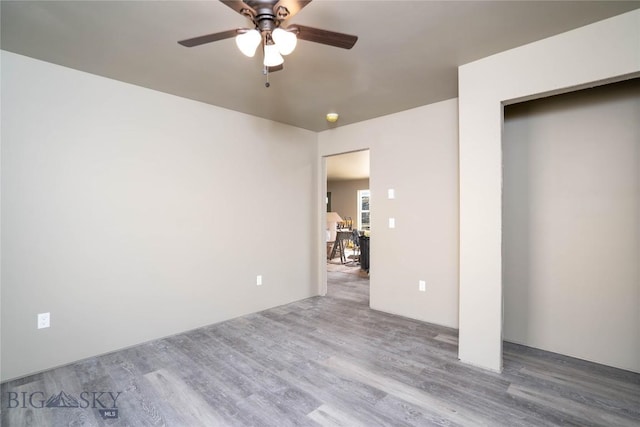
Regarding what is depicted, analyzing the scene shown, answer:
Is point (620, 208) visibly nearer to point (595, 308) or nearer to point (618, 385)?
point (595, 308)

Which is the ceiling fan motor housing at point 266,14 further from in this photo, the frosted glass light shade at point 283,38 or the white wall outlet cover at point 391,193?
the white wall outlet cover at point 391,193

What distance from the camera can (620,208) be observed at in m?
2.37

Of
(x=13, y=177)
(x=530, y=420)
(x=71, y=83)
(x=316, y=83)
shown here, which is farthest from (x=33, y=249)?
(x=530, y=420)

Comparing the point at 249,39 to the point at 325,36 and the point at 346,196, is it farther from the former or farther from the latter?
Result: the point at 346,196

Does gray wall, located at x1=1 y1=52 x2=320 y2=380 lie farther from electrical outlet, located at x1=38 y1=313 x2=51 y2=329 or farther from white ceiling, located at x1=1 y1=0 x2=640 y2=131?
white ceiling, located at x1=1 y1=0 x2=640 y2=131

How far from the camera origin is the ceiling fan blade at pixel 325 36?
154cm

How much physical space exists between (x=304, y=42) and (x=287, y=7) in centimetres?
65

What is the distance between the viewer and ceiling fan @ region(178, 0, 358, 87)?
1.46 m

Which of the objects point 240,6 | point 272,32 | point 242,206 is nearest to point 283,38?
point 272,32

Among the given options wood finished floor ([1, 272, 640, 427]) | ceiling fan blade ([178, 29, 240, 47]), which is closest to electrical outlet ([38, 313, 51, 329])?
wood finished floor ([1, 272, 640, 427])

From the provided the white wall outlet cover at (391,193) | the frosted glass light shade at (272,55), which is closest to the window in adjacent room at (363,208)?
the white wall outlet cover at (391,193)

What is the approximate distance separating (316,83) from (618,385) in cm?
323

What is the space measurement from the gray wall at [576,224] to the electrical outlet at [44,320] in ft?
12.8

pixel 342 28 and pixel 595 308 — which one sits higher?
pixel 342 28
